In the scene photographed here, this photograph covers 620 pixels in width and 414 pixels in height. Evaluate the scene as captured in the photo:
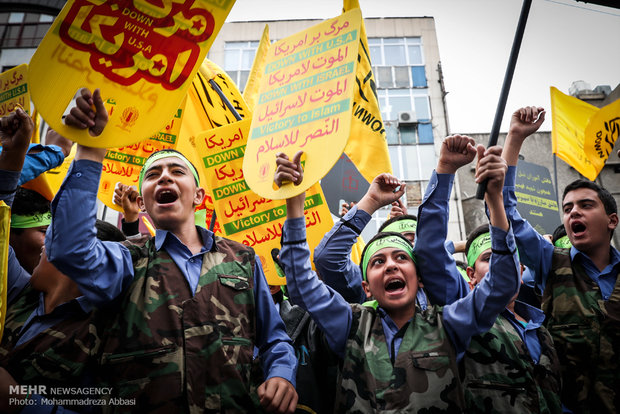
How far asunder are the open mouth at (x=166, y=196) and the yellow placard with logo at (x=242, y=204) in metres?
1.02

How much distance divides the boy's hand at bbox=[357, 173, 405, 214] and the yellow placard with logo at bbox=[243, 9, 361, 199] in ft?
2.00

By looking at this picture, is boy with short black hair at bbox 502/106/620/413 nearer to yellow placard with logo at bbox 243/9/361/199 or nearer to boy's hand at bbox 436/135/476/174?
boy's hand at bbox 436/135/476/174

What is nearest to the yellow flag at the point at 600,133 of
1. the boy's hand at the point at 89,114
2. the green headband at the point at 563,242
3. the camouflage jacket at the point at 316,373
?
the green headband at the point at 563,242

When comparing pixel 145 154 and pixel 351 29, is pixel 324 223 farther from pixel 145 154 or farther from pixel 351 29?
pixel 145 154

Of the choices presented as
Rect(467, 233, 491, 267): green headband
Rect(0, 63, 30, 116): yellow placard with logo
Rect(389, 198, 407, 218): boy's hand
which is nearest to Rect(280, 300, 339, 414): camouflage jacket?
Rect(467, 233, 491, 267): green headband

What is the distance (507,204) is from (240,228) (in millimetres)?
1899

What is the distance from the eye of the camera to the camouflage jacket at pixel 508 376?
6.91 feet

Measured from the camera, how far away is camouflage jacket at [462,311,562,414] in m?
2.11

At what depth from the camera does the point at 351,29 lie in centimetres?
250

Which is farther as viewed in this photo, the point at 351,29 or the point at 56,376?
the point at 351,29

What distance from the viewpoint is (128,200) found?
3.51 meters

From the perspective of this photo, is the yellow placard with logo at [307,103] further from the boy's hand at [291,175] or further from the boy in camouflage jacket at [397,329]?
the boy in camouflage jacket at [397,329]

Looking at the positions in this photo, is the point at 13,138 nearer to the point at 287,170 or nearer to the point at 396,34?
the point at 287,170

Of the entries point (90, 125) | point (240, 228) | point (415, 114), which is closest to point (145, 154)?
point (240, 228)
